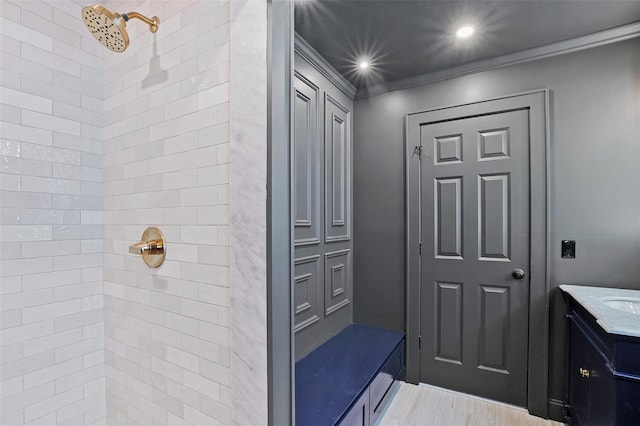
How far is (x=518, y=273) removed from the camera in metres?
2.07

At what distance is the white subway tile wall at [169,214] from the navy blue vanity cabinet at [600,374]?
148 centimetres

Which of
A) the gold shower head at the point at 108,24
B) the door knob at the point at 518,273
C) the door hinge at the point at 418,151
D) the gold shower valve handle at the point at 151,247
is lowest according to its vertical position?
the door knob at the point at 518,273

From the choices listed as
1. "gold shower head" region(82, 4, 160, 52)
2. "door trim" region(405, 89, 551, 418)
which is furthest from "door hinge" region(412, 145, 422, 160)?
"gold shower head" region(82, 4, 160, 52)

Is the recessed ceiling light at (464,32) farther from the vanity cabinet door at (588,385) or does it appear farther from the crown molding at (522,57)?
the vanity cabinet door at (588,385)

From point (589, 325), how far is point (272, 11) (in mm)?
1994

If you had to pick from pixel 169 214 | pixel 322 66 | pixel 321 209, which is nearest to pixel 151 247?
pixel 169 214

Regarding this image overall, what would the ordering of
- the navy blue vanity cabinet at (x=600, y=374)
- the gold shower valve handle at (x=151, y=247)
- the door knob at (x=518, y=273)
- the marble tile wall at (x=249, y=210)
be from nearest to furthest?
1. the marble tile wall at (x=249, y=210)
2. the gold shower valve handle at (x=151, y=247)
3. the navy blue vanity cabinet at (x=600, y=374)
4. the door knob at (x=518, y=273)

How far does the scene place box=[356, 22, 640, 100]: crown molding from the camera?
182cm

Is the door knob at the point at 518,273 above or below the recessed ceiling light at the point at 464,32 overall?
below

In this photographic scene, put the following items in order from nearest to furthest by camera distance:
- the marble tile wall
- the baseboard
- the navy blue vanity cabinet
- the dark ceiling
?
the marble tile wall, the navy blue vanity cabinet, the dark ceiling, the baseboard

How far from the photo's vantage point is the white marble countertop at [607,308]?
3.80 ft

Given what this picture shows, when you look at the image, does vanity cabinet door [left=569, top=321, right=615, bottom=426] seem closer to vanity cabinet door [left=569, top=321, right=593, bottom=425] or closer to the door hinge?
vanity cabinet door [left=569, top=321, right=593, bottom=425]

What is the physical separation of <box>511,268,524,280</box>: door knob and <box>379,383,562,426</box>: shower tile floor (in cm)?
93

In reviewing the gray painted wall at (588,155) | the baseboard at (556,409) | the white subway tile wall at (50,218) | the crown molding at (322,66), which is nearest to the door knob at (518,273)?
the gray painted wall at (588,155)
